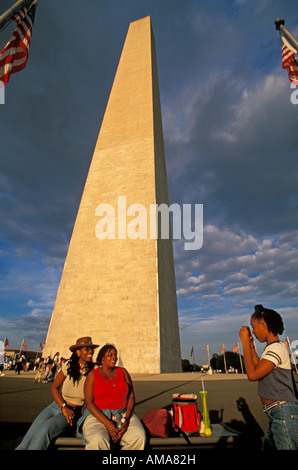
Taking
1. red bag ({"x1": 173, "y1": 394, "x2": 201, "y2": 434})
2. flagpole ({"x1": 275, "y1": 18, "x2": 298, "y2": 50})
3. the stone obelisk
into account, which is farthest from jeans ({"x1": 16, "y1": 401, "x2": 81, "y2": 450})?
the stone obelisk

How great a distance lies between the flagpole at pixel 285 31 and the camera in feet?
21.1

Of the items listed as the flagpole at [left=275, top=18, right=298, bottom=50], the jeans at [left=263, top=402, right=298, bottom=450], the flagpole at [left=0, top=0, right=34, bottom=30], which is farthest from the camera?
the flagpole at [left=275, top=18, right=298, bottom=50]

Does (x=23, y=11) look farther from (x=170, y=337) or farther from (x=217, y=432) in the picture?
(x=170, y=337)

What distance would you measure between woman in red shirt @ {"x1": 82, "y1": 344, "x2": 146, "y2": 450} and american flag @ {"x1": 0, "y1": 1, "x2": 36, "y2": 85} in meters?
5.44

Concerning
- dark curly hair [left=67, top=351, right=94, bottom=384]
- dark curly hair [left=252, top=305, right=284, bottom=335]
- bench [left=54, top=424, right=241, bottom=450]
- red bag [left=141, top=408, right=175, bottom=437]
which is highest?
dark curly hair [left=252, top=305, right=284, bottom=335]

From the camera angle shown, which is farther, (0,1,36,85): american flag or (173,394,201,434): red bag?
(0,1,36,85): american flag

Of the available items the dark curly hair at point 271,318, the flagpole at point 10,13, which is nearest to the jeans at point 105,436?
the dark curly hair at point 271,318

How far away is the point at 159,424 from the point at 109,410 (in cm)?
55

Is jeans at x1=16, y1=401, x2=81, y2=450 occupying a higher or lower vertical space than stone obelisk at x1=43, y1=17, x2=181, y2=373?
lower

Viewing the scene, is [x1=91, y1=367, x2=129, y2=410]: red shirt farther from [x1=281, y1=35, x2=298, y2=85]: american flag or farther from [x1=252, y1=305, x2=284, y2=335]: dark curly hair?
[x1=281, y1=35, x2=298, y2=85]: american flag

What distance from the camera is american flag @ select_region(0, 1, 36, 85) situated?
197 inches

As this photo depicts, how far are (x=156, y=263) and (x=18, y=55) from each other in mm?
10408

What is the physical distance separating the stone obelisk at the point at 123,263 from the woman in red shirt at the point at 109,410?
9863mm
